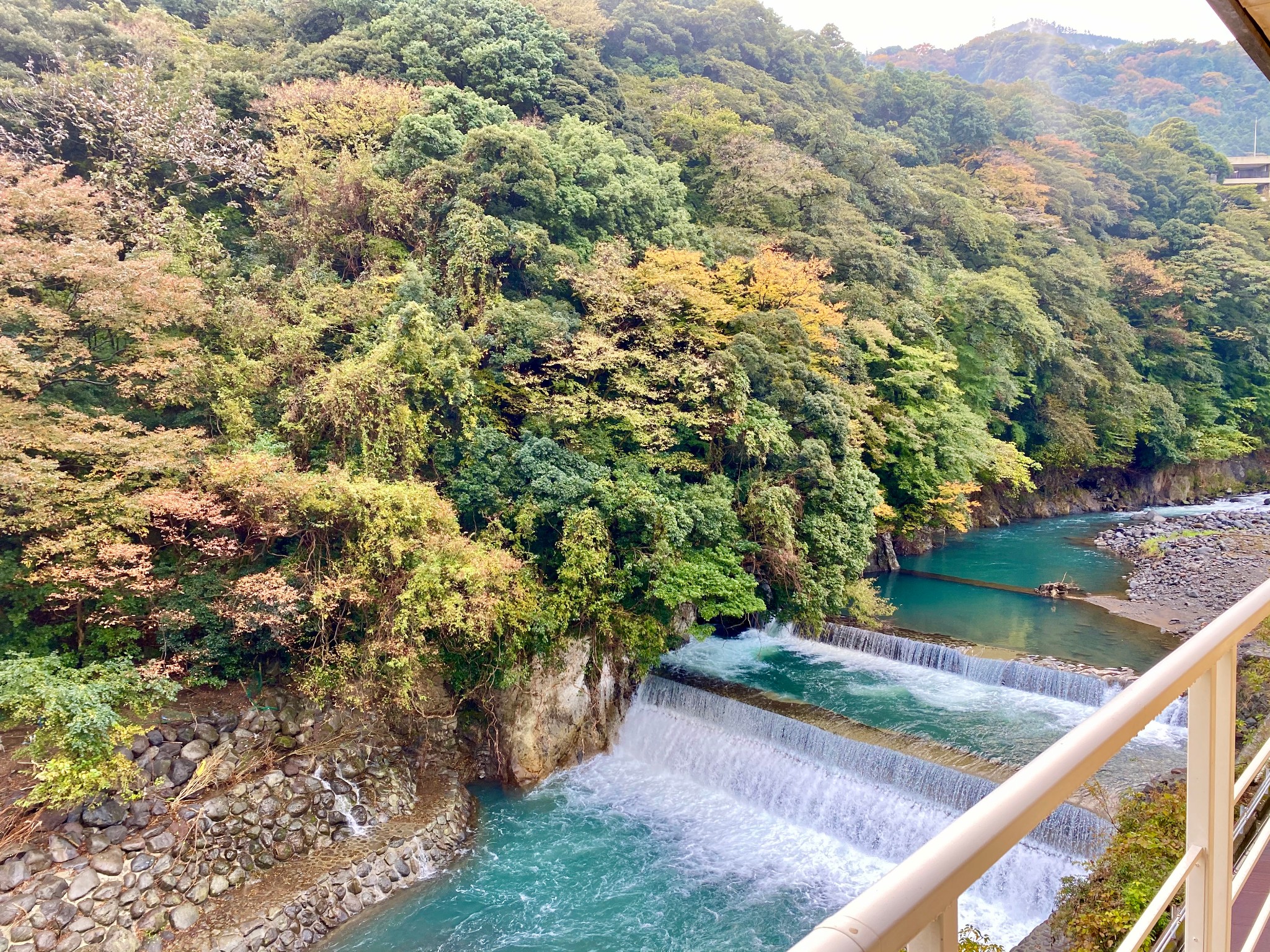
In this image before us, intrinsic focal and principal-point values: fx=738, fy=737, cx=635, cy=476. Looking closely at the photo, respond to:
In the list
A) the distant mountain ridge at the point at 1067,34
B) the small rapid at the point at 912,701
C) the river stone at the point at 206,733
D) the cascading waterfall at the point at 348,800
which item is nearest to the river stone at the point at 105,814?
the river stone at the point at 206,733

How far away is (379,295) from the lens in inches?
368

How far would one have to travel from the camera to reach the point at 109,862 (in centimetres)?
583

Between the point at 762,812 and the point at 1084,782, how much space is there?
7596 mm

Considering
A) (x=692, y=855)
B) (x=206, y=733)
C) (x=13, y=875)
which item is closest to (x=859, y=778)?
(x=692, y=855)

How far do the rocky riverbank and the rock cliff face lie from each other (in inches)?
306

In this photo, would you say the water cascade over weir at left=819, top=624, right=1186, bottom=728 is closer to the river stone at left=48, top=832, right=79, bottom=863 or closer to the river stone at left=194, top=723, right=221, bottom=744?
the river stone at left=194, top=723, right=221, bottom=744

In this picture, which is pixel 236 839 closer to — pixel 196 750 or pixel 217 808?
pixel 217 808

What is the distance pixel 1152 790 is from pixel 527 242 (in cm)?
901

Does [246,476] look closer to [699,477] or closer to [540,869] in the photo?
[540,869]

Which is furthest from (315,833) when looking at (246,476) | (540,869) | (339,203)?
(339,203)

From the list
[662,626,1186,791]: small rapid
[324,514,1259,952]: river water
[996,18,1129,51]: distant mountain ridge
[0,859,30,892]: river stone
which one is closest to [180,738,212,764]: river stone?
[0,859,30,892]: river stone

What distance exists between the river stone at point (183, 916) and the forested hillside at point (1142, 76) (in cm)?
3725

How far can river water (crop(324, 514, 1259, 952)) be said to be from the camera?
6031 mm

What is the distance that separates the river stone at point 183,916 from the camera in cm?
582
